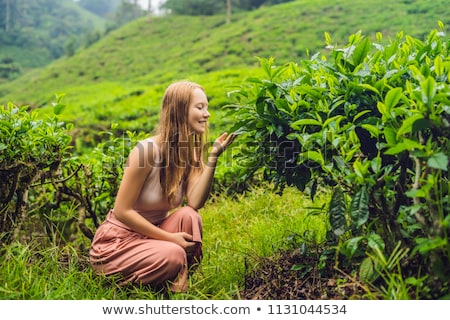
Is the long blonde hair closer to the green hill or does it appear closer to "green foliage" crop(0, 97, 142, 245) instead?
"green foliage" crop(0, 97, 142, 245)

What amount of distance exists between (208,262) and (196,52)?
15.3 m

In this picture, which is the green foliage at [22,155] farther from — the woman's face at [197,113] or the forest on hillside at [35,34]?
the forest on hillside at [35,34]

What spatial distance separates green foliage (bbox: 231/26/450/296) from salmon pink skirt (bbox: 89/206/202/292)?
1.44ft

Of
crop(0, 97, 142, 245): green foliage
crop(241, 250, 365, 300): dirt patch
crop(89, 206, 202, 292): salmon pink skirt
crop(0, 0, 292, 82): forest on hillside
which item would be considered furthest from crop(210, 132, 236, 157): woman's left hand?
crop(0, 0, 292, 82): forest on hillside

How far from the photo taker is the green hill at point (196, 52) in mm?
10500

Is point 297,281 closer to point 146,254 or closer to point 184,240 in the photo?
point 184,240

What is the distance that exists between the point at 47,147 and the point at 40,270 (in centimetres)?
67

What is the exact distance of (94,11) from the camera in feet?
190

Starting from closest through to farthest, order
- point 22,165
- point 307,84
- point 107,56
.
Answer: point 307,84
point 22,165
point 107,56

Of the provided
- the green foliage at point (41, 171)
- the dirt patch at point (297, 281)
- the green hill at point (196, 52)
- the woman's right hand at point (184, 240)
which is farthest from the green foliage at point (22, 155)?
the green hill at point (196, 52)

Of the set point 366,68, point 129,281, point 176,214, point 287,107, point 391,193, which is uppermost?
point 366,68

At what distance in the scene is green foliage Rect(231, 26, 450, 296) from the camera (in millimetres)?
1568
